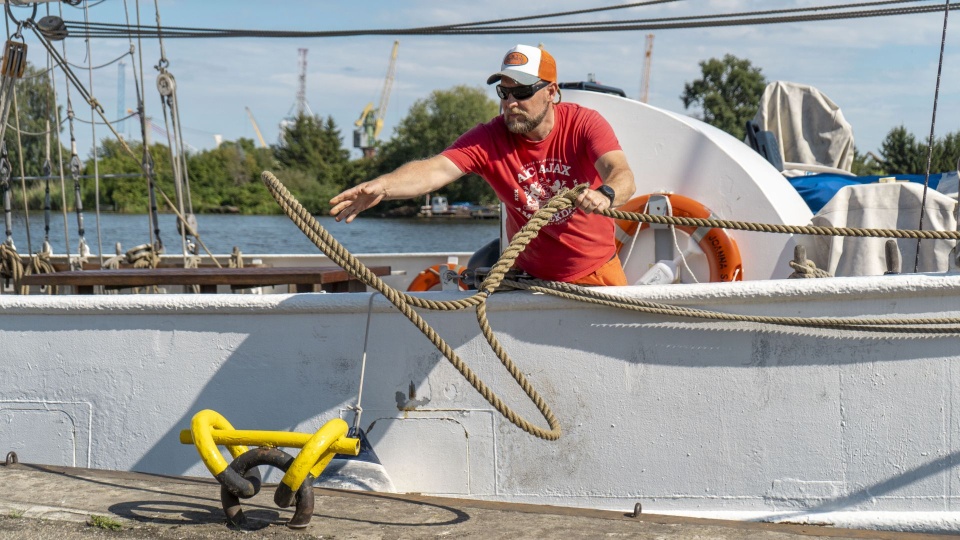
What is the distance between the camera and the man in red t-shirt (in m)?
3.48

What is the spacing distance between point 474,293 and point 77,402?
1.74 m

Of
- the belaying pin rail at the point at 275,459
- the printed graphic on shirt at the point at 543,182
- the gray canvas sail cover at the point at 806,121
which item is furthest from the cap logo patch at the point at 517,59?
the gray canvas sail cover at the point at 806,121

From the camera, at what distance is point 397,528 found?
3092mm

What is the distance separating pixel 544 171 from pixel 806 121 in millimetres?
4129

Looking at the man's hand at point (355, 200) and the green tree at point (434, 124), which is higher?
the green tree at point (434, 124)

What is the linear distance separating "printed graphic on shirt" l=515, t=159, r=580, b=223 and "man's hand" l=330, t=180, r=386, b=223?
65cm

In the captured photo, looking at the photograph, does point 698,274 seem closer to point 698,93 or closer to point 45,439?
point 45,439

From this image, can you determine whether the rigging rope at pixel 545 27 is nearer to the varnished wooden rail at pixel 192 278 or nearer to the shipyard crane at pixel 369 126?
the varnished wooden rail at pixel 192 278

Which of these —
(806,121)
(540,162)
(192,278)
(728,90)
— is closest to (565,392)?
(540,162)

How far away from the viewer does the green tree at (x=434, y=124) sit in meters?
69.9

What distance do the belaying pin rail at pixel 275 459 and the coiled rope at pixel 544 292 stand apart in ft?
1.53

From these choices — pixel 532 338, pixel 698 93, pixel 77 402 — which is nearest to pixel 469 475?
pixel 532 338

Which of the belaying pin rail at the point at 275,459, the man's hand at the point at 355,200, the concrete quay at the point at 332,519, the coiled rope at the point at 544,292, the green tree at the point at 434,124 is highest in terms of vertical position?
the green tree at the point at 434,124

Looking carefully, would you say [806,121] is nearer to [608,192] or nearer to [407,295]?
[608,192]
